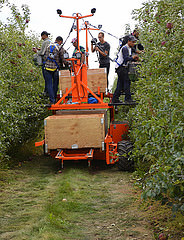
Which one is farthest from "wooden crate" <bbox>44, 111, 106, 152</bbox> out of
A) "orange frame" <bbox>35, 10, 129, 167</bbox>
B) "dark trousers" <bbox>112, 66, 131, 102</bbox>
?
"dark trousers" <bbox>112, 66, 131, 102</bbox>

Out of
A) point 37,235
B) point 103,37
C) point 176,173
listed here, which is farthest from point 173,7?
point 103,37

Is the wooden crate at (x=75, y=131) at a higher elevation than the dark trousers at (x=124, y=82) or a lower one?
lower

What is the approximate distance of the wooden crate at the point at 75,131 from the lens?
7711 millimetres

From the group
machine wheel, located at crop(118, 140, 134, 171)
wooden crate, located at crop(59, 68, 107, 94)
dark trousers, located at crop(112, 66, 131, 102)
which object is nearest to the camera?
machine wheel, located at crop(118, 140, 134, 171)

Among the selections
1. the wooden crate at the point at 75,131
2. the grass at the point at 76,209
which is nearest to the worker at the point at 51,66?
the wooden crate at the point at 75,131

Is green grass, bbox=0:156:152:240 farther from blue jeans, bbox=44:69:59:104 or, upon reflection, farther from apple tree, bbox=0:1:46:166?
blue jeans, bbox=44:69:59:104

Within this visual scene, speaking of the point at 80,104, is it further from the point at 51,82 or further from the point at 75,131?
the point at 51,82

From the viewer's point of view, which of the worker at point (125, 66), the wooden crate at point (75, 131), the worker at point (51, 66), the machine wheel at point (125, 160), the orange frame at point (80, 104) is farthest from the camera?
the worker at point (51, 66)

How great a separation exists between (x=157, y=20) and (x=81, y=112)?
3.33 meters

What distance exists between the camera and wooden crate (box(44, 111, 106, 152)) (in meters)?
7.71

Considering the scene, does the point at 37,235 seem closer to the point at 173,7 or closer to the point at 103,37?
the point at 173,7

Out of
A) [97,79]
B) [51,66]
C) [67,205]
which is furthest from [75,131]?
[51,66]

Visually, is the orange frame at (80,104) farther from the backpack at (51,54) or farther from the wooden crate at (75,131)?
the backpack at (51,54)

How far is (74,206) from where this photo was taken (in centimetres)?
552
